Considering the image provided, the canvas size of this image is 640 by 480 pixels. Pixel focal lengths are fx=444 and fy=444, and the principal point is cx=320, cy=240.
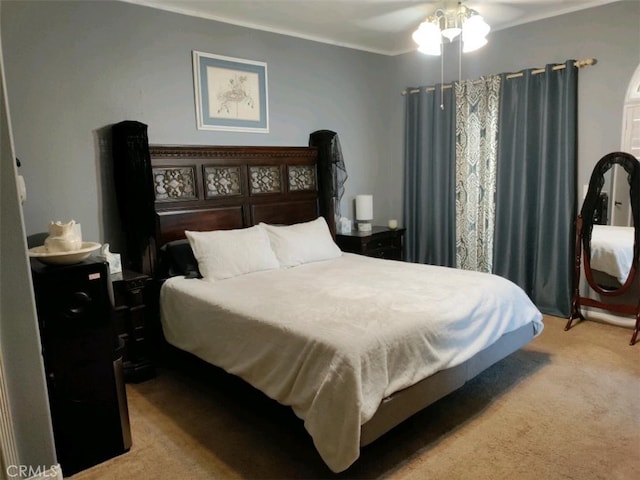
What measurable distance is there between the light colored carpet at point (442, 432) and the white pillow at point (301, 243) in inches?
43.6

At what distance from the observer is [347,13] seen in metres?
3.66

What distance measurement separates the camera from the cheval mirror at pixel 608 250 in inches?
139

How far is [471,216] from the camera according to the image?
4.54 m

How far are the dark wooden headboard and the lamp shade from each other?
0.49 metres

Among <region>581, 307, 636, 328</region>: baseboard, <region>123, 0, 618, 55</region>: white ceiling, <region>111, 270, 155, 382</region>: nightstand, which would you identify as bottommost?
<region>581, 307, 636, 328</region>: baseboard


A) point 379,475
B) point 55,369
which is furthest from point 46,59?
point 379,475

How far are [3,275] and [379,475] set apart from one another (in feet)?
6.02

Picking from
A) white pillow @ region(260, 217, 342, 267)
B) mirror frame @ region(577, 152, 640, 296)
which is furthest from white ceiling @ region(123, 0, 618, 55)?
white pillow @ region(260, 217, 342, 267)

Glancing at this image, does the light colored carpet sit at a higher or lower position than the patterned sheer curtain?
lower

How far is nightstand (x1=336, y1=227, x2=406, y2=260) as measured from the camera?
441 cm

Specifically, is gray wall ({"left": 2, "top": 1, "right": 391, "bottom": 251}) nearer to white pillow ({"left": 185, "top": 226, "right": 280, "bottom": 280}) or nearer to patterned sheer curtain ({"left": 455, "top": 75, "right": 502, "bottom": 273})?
white pillow ({"left": 185, "top": 226, "right": 280, "bottom": 280})

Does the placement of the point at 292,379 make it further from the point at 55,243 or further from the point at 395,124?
the point at 395,124

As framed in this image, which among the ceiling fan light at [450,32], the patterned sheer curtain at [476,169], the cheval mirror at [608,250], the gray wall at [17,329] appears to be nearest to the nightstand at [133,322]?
the gray wall at [17,329]

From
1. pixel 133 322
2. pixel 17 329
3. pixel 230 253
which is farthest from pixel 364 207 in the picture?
pixel 17 329
